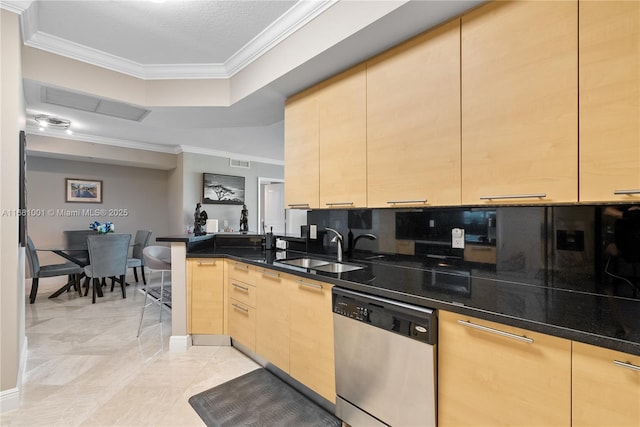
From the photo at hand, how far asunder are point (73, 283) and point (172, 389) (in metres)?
3.56

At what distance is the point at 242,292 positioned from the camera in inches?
96.3

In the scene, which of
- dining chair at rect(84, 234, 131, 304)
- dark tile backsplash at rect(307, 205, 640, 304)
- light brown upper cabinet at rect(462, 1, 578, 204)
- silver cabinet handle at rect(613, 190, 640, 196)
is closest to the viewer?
silver cabinet handle at rect(613, 190, 640, 196)

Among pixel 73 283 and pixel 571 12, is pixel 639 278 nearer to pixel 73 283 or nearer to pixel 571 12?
pixel 571 12

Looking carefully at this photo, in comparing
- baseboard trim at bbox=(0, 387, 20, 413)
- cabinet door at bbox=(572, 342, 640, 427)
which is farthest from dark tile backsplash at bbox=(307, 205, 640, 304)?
baseboard trim at bbox=(0, 387, 20, 413)

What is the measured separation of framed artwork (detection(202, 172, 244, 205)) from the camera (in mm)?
5664

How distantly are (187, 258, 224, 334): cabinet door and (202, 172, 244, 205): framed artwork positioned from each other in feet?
10.8

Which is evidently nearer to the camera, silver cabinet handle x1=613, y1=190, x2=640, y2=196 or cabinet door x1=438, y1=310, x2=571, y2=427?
cabinet door x1=438, y1=310, x2=571, y2=427

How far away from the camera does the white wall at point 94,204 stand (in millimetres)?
4812

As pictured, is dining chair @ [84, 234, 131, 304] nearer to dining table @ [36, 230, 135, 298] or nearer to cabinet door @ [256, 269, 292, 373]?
dining table @ [36, 230, 135, 298]

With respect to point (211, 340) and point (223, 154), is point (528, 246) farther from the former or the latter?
point (223, 154)

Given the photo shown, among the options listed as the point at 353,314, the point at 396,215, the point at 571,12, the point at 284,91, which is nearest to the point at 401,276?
the point at 353,314

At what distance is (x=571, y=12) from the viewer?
3.81ft

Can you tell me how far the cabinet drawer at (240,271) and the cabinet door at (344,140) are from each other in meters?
0.84

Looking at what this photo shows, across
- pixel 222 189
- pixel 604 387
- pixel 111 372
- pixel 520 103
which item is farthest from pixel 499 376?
pixel 222 189
